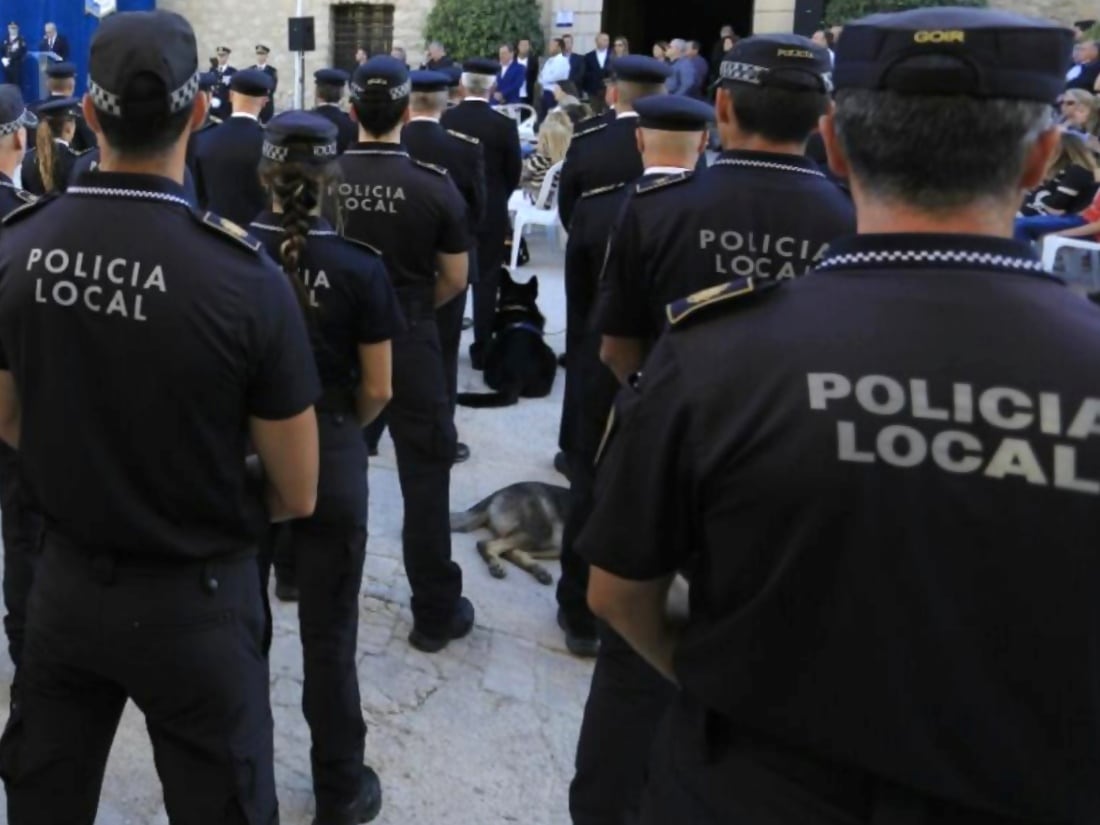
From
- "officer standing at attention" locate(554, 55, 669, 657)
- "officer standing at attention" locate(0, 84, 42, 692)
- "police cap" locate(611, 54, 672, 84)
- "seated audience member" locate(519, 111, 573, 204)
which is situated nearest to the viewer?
"officer standing at attention" locate(0, 84, 42, 692)

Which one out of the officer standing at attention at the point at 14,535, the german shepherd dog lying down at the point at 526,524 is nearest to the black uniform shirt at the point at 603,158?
the german shepherd dog lying down at the point at 526,524

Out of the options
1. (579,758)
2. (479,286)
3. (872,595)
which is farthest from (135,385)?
(479,286)

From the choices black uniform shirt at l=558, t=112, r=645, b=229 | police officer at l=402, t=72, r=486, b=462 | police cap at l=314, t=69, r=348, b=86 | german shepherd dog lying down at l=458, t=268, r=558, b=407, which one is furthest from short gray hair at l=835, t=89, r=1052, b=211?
police cap at l=314, t=69, r=348, b=86

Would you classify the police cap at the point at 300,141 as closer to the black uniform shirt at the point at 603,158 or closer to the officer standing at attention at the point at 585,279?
the officer standing at attention at the point at 585,279

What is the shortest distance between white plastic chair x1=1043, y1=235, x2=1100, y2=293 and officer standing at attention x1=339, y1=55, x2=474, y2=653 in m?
6.01

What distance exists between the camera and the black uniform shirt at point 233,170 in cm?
621

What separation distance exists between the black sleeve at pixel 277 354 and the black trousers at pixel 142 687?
1.07ft

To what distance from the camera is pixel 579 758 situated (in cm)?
292

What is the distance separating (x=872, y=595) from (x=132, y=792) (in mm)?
2601

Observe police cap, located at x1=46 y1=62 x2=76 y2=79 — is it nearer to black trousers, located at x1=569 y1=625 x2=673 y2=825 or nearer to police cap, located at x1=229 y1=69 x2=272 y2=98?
police cap, located at x1=229 y1=69 x2=272 y2=98

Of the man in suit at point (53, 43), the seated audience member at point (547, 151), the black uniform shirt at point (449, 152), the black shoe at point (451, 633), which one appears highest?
the man in suit at point (53, 43)

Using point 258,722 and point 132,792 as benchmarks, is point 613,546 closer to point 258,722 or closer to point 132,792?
point 258,722

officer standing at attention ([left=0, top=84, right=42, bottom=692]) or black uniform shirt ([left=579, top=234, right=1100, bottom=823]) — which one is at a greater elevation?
black uniform shirt ([left=579, top=234, right=1100, bottom=823])

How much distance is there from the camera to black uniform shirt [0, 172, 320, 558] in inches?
79.4
